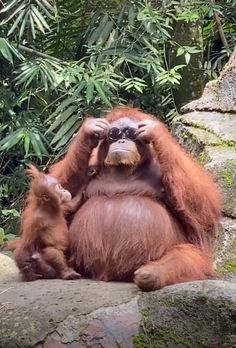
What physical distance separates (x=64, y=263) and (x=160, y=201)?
0.46m

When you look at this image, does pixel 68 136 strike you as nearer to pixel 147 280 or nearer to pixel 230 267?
pixel 230 267

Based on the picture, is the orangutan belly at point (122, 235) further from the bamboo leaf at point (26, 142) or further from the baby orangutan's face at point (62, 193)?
the bamboo leaf at point (26, 142)

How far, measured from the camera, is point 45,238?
3232 mm

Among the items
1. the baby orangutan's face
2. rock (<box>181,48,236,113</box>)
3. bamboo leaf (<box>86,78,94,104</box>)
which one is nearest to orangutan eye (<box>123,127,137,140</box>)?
the baby orangutan's face

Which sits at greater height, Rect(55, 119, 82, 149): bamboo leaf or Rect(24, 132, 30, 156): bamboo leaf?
Rect(24, 132, 30, 156): bamboo leaf

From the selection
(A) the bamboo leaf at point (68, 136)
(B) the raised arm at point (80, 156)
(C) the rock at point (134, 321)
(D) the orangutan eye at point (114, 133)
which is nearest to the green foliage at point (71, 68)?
(A) the bamboo leaf at point (68, 136)

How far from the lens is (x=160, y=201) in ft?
10.7

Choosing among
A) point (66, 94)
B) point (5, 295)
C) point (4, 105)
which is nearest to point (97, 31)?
point (66, 94)

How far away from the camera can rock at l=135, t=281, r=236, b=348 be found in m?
2.63

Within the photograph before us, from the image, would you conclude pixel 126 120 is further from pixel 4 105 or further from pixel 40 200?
pixel 4 105

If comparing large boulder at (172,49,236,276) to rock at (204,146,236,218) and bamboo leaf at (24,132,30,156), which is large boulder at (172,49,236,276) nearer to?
rock at (204,146,236,218)

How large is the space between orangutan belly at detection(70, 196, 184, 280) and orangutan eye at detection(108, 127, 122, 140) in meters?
0.24

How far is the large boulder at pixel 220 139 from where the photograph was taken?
3.42 m

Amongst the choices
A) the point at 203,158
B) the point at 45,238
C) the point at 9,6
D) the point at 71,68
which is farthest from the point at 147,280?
the point at 9,6
